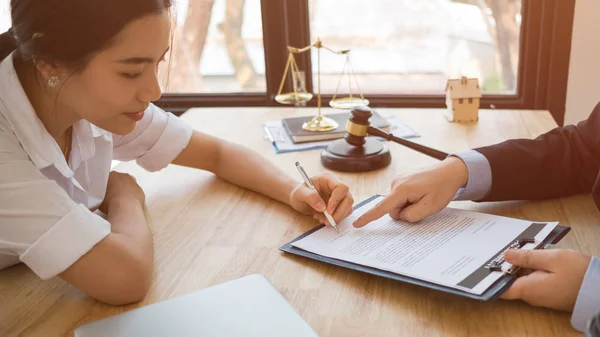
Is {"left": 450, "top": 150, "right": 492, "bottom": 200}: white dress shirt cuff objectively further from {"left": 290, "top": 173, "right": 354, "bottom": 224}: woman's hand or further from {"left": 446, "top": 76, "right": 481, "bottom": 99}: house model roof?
{"left": 446, "top": 76, "right": 481, "bottom": 99}: house model roof

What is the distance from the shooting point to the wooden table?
760 mm

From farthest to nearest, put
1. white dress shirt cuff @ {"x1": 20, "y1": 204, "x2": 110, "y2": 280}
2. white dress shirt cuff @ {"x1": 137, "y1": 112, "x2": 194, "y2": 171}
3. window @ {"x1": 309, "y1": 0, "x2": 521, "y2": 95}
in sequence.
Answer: window @ {"x1": 309, "y1": 0, "x2": 521, "y2": 95} → white dress shirt cuff @ {"x1": 137, "y1": 112, "x2": 194, "y2": 171} → white dress shirt cuff @ {"x1": 20, "y1": 204, "x2": 110, "y2": 280}

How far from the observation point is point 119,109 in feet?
3.26

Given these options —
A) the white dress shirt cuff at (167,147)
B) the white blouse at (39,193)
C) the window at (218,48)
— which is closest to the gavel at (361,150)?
the white dress shirt cuff at (167,147)

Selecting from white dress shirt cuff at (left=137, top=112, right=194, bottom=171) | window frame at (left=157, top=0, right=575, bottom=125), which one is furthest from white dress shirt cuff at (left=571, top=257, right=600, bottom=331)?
window frame at (left=157, top=0, right=575, bottom=125)

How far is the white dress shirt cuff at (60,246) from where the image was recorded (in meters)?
0.82

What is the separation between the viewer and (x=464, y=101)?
163 cm

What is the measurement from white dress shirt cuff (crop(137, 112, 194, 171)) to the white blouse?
15 centimetres

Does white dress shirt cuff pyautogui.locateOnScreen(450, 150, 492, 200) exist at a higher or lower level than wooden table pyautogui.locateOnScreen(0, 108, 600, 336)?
higher

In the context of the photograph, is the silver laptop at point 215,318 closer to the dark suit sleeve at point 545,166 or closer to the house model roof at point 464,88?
the dark suit sleeve at point 545,166

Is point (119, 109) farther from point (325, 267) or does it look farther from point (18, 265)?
point (325, 267)

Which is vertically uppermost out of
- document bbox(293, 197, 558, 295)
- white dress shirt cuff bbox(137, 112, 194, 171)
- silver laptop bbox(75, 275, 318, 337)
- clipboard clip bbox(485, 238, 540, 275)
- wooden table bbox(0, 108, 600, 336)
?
white dress shirt cuff bbox(137, 112, 194, 171)

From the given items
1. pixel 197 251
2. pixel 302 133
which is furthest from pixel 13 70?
pixel 302 133

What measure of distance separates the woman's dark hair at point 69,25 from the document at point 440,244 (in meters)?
0.43
